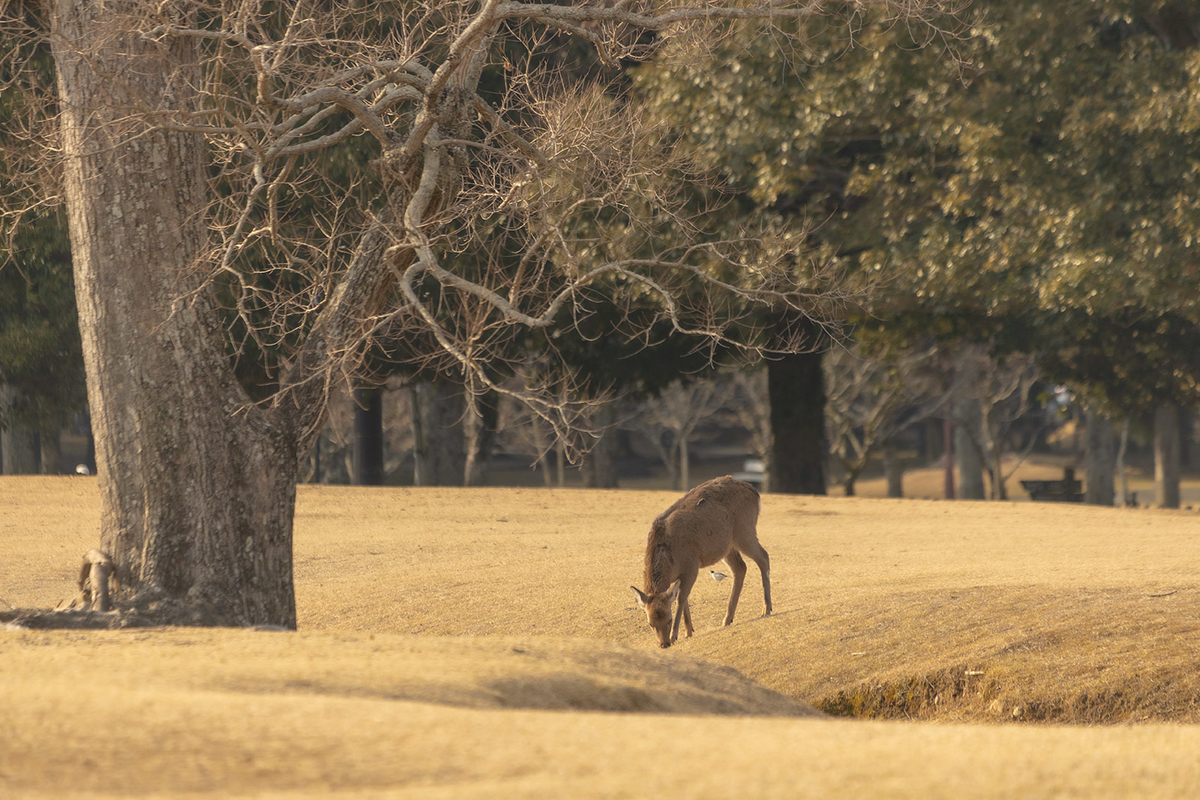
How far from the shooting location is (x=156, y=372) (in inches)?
355

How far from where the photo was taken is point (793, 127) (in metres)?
17.6

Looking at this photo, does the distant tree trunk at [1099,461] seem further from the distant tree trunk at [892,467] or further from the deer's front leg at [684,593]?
the deer's front leg at [684,593]

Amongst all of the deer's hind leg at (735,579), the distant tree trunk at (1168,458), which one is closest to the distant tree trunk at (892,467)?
the distant tree trunk at (1168,458)

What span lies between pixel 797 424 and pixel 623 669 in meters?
15.7

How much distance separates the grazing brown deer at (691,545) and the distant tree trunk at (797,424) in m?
11.4

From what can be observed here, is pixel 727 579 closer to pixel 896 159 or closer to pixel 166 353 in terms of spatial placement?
pixel 166 353

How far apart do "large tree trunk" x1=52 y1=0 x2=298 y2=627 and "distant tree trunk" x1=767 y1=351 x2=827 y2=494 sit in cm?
1369

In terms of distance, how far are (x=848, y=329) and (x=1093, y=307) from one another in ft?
21.9

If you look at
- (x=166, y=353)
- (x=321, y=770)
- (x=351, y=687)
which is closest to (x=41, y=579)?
(x=166, y=353)

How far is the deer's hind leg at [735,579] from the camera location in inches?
410

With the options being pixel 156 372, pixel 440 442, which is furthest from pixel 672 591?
pixel 440 442

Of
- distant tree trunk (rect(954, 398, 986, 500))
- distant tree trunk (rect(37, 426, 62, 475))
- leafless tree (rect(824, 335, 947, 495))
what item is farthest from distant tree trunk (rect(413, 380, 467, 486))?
distant tree trunk (rect(954, 398, 986, 500))

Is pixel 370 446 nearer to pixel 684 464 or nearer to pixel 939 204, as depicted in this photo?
pixel 939 204

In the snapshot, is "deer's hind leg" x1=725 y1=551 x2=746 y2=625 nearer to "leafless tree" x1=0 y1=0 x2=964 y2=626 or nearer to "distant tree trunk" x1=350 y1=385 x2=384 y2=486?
"leafless tree" x1=0 y1=0 x2=964 y2=626
